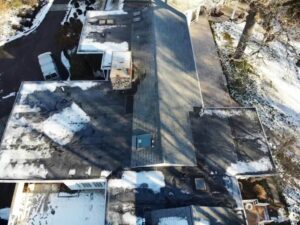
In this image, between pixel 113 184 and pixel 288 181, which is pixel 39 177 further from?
pixel 288 181

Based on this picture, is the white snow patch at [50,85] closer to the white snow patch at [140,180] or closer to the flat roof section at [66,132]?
the flat roof section at [66,132]

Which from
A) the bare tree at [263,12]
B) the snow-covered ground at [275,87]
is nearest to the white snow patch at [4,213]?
the snow-covered ground at [275,87]

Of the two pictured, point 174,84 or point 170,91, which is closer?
point 170,91

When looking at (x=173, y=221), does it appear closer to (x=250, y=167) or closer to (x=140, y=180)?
(x=140, y=180)

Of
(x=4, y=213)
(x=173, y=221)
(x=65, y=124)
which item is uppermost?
(x=65, y=124)

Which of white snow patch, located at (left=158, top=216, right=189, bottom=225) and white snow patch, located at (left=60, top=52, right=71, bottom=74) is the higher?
white snow patch, located at (left=60, top=52, right=71, bottom=74)

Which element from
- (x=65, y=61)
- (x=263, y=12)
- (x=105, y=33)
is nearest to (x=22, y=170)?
(x=105, y=33)

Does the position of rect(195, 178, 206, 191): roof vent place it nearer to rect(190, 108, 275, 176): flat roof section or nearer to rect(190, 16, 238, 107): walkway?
rect(190, 108, 275, 176): flat roof section

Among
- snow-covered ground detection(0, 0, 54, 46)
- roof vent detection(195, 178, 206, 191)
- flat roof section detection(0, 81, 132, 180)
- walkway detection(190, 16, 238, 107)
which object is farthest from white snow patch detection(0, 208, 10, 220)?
snow-covered ground detection(0, 0, 54, 46)
